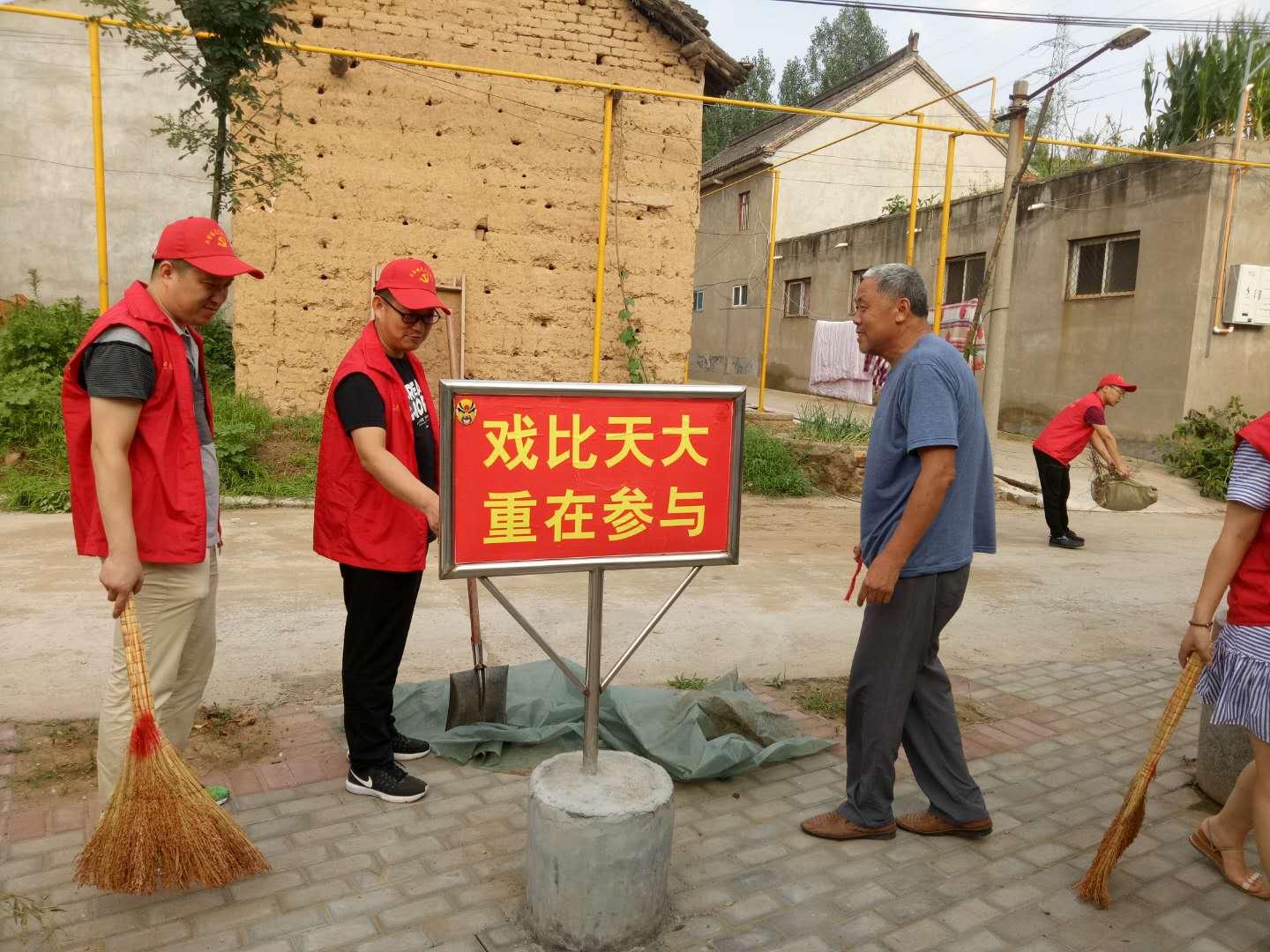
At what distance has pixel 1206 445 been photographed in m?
12.2

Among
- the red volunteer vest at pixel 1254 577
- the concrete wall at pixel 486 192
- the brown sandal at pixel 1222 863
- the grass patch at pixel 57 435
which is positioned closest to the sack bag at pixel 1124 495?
the concrete wall at pixel 486 192

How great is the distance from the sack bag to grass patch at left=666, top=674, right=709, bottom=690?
5.26 metres

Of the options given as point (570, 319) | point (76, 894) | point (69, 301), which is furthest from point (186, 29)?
point (69, 301)

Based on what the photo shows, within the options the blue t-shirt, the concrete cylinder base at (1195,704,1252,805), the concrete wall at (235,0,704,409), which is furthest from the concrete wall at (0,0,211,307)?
the concrete cylinder base at (1195,704,1252,805)

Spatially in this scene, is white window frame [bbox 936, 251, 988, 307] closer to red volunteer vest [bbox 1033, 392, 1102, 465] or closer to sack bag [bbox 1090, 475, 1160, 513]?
red volunteer vest [bbox 1033, 392, 1102, 465]

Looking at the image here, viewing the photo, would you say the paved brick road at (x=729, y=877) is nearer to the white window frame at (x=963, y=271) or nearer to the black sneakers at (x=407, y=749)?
the black sneakers at (x=407, y=749)

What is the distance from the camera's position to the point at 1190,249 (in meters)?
12.6

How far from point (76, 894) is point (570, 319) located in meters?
8.24

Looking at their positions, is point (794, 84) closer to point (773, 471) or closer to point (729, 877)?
point (773, 471)

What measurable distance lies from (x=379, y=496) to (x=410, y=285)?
0.71 m

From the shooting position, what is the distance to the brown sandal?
285cm

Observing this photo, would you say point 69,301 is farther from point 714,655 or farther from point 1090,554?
point 1090,554

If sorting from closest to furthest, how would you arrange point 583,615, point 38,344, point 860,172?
point 583,615 → point 38,344 → point 860,172

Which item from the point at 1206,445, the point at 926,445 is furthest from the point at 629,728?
the point at 1206,445
